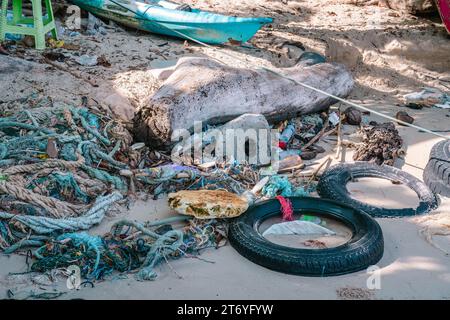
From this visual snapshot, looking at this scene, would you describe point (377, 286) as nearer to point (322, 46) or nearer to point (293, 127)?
point (293, 127)

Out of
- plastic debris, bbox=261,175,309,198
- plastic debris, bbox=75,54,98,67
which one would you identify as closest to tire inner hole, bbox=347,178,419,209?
plastic debris, bbox=261,175,309,198

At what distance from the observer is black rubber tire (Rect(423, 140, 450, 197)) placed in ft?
17.7

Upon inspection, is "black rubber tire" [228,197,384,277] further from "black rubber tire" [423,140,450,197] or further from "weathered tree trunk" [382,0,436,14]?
"weathered tree trunk" [382,0,436,14]

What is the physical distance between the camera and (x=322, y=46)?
8.85 meters

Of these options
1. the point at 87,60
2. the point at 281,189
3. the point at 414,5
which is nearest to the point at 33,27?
the point at 87,60

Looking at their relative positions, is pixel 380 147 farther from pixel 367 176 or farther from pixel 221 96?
pixel 221 96

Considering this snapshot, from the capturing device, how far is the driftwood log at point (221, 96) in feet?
18.7

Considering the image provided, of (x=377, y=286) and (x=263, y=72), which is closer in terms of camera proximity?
(x=377, y=286)

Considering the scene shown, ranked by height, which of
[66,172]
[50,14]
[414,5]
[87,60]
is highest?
[414,5]

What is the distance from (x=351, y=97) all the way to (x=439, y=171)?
2.93 metres

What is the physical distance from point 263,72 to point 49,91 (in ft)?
7.45

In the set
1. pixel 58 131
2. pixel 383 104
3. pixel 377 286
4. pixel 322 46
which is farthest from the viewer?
pixel 322 46

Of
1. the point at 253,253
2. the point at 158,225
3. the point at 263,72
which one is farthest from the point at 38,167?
the point at 263,72

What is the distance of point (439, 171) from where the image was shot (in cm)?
551
